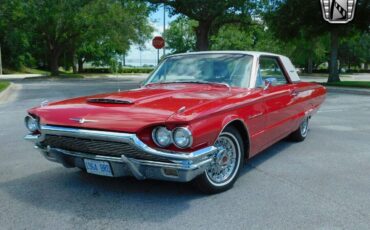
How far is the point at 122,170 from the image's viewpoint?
388cm

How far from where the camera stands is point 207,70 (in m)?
5.36

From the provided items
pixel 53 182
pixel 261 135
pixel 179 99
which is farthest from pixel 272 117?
pixel 53 182

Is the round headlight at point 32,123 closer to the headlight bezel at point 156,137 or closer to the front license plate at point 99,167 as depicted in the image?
the front license plate at point 99,167

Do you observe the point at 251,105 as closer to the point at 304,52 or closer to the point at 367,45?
the point at 304,52

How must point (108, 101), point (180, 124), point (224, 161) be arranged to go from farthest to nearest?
point (224, 161), point (108, 101), point (180, 124)

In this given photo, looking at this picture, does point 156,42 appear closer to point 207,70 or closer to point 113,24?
point 113,24

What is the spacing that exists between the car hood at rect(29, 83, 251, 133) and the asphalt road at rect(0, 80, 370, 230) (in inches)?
32.7

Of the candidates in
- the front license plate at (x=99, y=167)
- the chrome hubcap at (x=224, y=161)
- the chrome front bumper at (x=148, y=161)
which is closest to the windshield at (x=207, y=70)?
the chrome hubcap at (x=224, y=161)

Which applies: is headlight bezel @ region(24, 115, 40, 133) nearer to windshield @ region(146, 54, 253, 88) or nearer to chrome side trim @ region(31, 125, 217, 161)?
chrome side trim @ region(31, 125, 217, 161)

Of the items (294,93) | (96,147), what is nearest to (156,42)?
(294,93)

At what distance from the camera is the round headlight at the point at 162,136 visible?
12.0 ft

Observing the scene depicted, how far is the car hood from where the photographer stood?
3.74 metres

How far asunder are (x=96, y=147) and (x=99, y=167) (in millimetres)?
217

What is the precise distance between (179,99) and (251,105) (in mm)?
939
